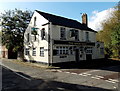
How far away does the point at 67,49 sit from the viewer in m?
20.4

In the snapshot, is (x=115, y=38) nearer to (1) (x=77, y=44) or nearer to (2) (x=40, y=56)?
(1) (x=77, y=44)

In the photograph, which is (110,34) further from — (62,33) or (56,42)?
(56,42)

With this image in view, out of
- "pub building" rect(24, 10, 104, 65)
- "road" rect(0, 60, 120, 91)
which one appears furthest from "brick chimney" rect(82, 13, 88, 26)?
"road" rect(0, 60, 120, 91)

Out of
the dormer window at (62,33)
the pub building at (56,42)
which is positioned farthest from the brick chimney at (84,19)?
the dormer window at (62,33)

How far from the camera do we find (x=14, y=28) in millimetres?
26719

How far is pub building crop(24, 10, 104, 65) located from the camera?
736 inches

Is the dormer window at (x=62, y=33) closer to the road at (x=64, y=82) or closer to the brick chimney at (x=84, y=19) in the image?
the road at (x=64, y=82)

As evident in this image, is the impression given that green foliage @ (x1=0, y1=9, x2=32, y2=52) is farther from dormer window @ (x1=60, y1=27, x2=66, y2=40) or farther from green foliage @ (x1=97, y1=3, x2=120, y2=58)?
green foliage @ (x1=97, y1=3, x2=120, y2=58)

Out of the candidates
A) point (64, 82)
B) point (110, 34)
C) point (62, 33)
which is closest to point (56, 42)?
point (62, 33)

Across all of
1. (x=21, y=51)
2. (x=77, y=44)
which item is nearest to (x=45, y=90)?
(x=77, y=44)

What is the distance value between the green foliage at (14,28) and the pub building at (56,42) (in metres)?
3.32

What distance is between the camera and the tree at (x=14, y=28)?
26061mm

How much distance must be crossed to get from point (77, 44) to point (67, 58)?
3223 millimetres

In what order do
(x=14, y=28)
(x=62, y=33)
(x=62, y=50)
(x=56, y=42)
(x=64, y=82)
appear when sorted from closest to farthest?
1. (x=64, y=82)
2. (x=56, y=42)
3. (x=62, y=50)
4. (x=62, y=33)
5. (x=14, y=28)
